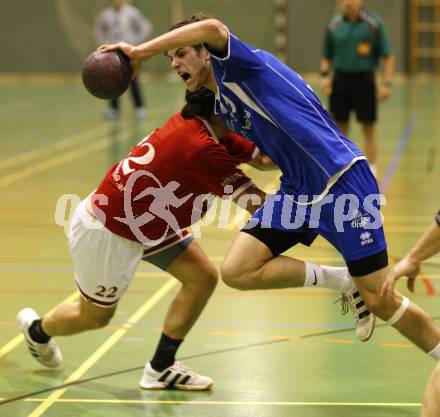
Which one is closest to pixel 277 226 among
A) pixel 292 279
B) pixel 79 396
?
pixel 292 279

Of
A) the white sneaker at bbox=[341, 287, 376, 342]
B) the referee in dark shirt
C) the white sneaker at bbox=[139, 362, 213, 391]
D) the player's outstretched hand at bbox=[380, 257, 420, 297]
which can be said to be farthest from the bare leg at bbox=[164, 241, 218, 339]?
the referee in dark shirt

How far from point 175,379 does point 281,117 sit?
1.72 meters

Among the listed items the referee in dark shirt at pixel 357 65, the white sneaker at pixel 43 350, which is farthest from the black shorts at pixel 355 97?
the white sneaker at pixel 43 350

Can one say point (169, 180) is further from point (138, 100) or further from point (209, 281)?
point (138, 100)

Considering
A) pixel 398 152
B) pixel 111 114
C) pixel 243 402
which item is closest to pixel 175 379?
pixel 243 402

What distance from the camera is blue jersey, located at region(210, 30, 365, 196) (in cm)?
500

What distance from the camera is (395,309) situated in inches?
206

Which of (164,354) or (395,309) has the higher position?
(395,309)

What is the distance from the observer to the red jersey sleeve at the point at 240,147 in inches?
221

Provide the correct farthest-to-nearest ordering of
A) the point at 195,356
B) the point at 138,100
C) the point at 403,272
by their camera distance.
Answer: the point at 138,100 < the point at 195,356 < the point at 403,272

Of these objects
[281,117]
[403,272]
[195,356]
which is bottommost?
[195,356]

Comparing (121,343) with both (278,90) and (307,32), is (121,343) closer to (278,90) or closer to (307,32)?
(278,90)

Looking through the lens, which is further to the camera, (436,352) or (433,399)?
(436,352)

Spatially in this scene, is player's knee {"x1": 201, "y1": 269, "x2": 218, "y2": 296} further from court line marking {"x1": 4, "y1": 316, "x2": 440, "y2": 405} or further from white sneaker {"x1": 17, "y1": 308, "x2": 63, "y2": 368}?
white sneaker {"x1": 17, "y1": 308, "x2": 63, "y2": 368}
